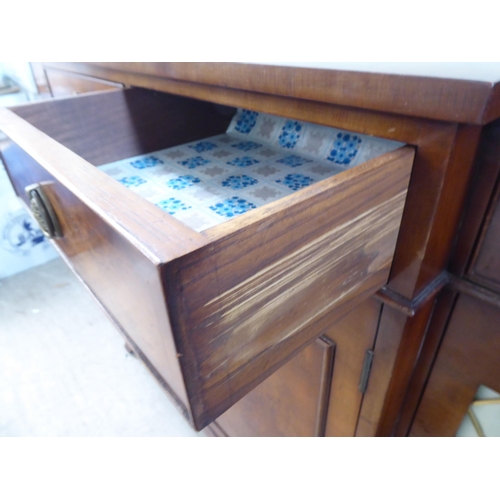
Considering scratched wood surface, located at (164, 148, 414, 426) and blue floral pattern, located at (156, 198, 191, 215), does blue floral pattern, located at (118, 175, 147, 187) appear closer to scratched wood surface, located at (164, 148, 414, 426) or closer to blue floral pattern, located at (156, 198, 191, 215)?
blue floral pattern, located at (156, 198, 191, 215)

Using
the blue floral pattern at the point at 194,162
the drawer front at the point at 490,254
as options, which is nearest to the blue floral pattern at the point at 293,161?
the blue floral pattern at the point at 194,162

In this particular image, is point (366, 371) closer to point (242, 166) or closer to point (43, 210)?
point (242, 166)

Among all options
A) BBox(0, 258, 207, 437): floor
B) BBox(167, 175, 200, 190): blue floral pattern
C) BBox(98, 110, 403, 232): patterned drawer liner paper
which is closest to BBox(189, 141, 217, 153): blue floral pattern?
BBox(98, 110, 403, 232): patterned drawer liner paper

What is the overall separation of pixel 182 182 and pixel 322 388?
1.21 feet

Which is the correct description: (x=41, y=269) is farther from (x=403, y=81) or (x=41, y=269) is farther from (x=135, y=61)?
(x=403, y=81)

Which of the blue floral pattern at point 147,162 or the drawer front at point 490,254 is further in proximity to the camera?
the blue floral pattern at point 147,162

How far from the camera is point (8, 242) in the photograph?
1.42 meters

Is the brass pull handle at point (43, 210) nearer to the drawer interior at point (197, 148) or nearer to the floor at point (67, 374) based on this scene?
the drawer interior at point (197, 148)

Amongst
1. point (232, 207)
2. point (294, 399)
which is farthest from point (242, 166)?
point (294, 399)

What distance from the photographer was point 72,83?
2.88 feet

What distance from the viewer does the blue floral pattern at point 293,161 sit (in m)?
0.54

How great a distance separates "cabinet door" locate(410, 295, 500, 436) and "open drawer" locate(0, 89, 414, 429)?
0.14 metres

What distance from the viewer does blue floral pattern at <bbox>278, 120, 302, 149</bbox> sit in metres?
0.58

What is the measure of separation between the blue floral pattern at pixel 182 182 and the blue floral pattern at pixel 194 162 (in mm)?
43
